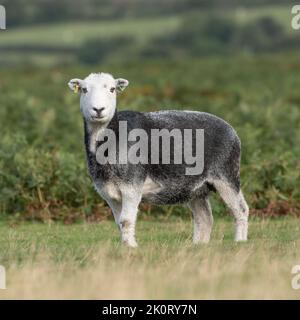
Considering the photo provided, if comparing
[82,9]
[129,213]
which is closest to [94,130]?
[129,213]

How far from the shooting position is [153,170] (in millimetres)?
14500

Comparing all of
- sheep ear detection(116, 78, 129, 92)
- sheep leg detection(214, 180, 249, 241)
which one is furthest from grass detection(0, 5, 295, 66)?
sheep ear detection(116, 78, 129, 92)

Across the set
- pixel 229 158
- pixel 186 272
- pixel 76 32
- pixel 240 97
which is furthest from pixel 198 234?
pixel 76 32

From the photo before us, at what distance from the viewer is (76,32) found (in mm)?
155375

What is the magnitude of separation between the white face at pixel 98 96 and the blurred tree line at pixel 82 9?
14529 cm

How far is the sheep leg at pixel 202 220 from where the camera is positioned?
15.4m

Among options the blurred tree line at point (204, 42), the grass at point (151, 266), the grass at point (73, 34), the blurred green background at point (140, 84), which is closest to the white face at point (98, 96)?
the grass at point (151, 266)

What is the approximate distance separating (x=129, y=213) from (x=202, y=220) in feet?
5.79

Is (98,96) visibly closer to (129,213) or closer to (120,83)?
(120,83)

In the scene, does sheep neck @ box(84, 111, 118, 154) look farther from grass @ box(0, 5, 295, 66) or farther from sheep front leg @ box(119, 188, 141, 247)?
grass @ box(0, 5, 295, 66)

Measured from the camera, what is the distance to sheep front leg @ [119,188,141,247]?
14.0 m

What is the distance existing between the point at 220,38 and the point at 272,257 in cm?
14836

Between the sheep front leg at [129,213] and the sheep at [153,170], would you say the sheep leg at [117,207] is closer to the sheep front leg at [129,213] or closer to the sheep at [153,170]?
the sheep at [153,170]

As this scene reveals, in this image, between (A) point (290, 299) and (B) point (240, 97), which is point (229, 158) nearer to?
(A) point (290, 299)
